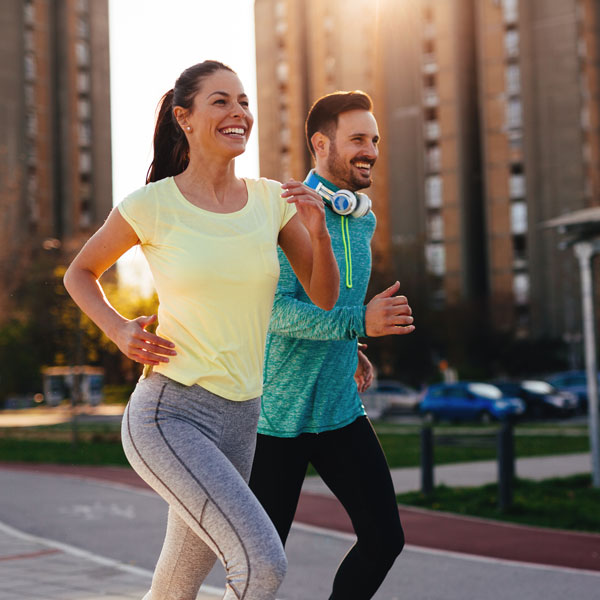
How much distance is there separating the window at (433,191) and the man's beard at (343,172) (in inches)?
2698

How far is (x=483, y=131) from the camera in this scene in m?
70.4

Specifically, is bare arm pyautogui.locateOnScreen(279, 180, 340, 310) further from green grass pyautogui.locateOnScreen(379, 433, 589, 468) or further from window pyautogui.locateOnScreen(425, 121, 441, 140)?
window pyautogui.locateOnScreen(425, 121, 441, 140)

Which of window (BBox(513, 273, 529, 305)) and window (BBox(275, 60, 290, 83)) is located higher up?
window (BBox(275, 60, 290, 83))

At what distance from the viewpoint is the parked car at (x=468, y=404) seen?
105 ft

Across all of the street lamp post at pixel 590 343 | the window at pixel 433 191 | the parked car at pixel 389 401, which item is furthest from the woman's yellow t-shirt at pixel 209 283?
the window at pixel 433 191

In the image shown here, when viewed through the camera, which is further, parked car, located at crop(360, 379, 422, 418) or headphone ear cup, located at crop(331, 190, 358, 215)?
parked car, located at crop(360, 379, 422, 418)

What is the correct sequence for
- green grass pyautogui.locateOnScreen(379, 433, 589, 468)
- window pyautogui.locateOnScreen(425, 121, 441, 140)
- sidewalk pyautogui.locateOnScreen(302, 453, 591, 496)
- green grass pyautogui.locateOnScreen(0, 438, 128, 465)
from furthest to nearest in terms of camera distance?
window pyautogui.locateOnScreen(425, 121, 441, 140) < green grass pyautogui.locateOnScreen(0, 438, 128, 465) < green grass pyautogui.locateOnScreen(379, 433, 589, 468) < sidewalk pyautogui.locateOnScreen(302, 453, 591, 496)

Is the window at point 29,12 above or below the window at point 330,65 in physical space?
above

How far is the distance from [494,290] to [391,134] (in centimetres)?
1716

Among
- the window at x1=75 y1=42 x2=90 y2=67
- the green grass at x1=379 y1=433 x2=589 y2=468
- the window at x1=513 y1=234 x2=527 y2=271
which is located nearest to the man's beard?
the green grass at x1=379 y1=433 x2=589 y2=468

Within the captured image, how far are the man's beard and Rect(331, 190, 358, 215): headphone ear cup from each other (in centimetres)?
15

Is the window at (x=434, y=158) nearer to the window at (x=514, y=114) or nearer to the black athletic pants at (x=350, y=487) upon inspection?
the window at (x=514, y=114)

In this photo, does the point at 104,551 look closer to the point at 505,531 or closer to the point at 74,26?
the point at 505,531

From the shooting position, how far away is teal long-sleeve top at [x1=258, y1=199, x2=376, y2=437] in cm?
365
